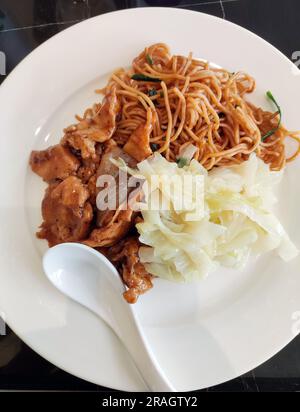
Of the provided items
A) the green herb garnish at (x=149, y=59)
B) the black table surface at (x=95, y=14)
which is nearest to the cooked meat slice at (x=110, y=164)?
the green herb garnish at (x=149, y=59)

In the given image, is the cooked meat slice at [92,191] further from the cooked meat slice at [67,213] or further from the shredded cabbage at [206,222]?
the shredded cabbage at [206,222]

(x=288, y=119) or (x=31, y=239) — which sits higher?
(x=288, y=119)

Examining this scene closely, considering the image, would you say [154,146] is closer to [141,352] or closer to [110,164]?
[110,164]

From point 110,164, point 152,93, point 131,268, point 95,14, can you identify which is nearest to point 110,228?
point 131,268

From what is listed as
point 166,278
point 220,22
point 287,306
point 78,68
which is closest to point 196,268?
point 166,278

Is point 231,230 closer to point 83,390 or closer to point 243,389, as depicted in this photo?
point 243,389
